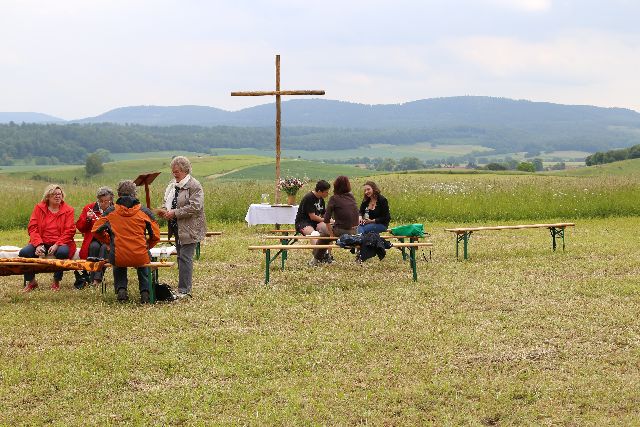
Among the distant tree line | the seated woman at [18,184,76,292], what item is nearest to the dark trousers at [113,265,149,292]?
the seated woman at [18,184,76,292]

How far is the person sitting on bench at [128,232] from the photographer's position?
1012 centimetres

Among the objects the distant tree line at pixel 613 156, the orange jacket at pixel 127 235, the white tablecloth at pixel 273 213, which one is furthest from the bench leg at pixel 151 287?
the distant tree line at pixel 613 156

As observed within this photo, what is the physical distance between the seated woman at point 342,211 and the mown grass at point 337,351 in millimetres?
658

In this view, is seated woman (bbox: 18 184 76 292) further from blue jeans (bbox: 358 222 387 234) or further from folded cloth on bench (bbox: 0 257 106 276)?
blue jeans (bbox: 358 222 387 234)

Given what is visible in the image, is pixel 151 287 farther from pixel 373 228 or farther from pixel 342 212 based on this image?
pixel 373 228

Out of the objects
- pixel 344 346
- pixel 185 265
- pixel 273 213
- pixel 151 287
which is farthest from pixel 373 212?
pixel 344 346

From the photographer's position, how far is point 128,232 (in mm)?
10156

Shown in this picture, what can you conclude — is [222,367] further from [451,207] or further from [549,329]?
[451,207]

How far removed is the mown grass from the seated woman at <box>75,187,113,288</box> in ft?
1.69

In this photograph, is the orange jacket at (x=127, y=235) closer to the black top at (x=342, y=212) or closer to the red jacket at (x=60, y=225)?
the red jacket at (x=60, y=225)

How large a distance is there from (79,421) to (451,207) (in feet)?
55.8

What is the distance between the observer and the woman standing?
10.5m

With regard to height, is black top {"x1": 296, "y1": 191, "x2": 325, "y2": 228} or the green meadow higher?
black top {"x1": 296, "y1": 191, "x2": 325, "y2": 228}

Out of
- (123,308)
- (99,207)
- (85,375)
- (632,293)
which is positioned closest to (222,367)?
(85,375)
